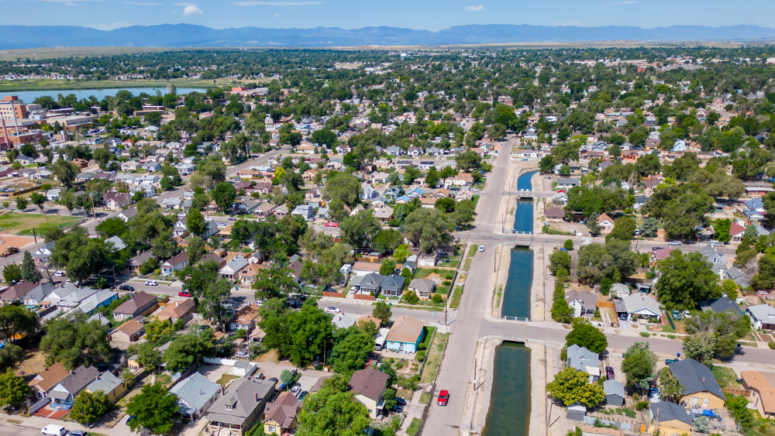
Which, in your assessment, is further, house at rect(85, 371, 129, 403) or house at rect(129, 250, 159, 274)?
house at rect(129, 250, 159, 274)

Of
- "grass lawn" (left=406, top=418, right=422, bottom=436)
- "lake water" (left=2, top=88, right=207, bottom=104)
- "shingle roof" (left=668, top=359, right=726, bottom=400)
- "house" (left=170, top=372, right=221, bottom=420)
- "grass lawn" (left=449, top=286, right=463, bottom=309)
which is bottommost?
"grass lawn" (left=406, top=418, right=422, bottom=436)

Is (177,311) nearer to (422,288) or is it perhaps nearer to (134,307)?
(134,307)

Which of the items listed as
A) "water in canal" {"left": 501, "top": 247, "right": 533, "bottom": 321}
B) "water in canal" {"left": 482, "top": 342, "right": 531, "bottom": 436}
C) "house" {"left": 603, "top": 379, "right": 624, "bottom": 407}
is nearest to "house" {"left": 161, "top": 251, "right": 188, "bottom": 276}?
"water in canal" {"left": 501, "top": 247, "right": 533, "bottom": 321}

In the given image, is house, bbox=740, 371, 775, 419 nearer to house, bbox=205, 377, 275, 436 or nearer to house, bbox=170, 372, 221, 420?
house, bbox=205, 377, 275, 436

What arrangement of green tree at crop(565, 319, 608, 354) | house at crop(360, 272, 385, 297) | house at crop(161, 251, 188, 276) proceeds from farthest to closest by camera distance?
house at crop(161, 251, 188, 276), house at crop(360, 272, 385, 297), green tree at crop(565, 319, 608, 354)

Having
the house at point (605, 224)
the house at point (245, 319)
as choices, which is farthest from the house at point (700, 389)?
the house at point (245, 319)

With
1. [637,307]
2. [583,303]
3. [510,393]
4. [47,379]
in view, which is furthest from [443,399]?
[47,379]

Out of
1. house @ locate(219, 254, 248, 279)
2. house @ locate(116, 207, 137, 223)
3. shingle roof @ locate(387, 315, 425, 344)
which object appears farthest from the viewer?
house @ locate(116, 207, 137, 223)
